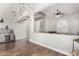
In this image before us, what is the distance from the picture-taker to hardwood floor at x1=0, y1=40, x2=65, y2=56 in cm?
165

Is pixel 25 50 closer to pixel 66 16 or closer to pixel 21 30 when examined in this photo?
pixel 21 30

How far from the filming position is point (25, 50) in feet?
5.54

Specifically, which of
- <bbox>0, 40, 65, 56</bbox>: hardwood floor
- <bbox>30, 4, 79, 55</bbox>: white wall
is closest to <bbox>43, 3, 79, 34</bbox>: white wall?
<bbox>30, 4, 79, 55</bbox>: white wall

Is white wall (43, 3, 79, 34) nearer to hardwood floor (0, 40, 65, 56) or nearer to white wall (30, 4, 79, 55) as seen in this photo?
white wall (30, 4, 79, 55)

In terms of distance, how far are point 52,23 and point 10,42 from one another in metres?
0.77

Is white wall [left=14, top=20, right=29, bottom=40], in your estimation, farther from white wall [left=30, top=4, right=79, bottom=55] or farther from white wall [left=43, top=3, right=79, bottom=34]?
white wall [left=43, top=3, right=79, bottom=34]

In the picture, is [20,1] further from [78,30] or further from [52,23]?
[78,30]

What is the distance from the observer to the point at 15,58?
1.72m

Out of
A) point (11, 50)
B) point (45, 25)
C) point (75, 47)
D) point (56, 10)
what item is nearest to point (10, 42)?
point (11, 50)

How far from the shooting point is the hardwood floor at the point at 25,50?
1.65 metres

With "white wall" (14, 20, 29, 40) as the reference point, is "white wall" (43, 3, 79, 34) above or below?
above

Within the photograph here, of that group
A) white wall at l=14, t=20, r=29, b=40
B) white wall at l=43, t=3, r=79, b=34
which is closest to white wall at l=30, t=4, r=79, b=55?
white wall at l=43, t=3, r=79, b=34

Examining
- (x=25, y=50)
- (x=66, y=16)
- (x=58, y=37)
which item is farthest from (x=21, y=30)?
(x=66, y=16)

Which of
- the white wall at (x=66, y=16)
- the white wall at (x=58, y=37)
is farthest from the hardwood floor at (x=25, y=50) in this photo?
the white wall at (x=66, y=16)
